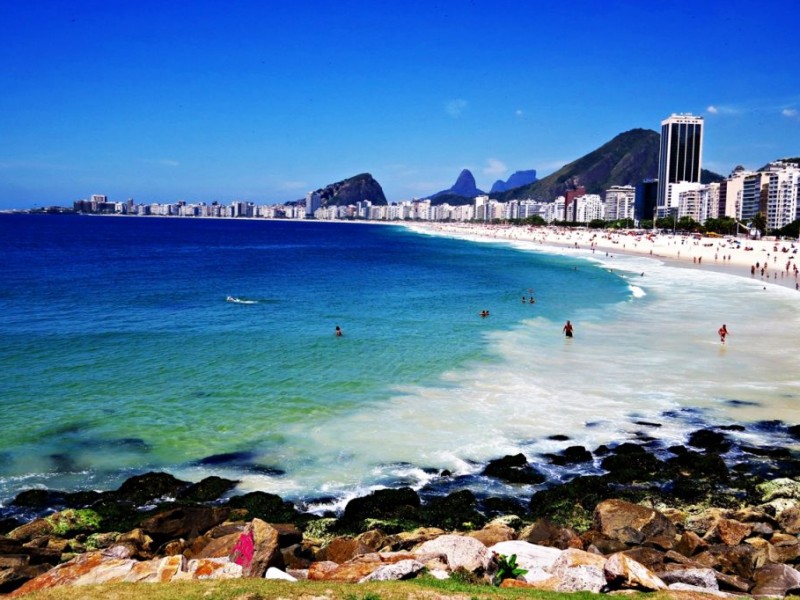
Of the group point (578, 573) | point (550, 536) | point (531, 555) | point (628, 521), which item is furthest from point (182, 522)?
point (628, 521)

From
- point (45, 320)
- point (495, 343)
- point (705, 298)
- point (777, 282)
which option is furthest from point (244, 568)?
point (777, 282)

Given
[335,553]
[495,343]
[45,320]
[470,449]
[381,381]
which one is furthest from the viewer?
[45,320]

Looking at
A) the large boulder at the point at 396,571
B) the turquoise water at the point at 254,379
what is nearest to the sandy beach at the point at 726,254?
the turquoise water at the point at 254,379

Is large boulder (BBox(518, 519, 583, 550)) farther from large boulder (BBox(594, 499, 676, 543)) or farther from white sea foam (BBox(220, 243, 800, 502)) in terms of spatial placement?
white sea foam (BBox(220, 243, 800, 502))

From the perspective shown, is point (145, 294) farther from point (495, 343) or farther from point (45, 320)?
point (495, 343)

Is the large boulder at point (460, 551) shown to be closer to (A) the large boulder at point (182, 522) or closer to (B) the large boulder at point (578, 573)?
(B) the large boulder at point (578, 573)

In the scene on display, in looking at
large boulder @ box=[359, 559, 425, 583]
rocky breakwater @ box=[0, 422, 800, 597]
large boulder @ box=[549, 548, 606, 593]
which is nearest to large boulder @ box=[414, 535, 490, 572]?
rocky breakwater @ box=[0, 422, 800, 597]

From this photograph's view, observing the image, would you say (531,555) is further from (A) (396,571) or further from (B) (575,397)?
(B) (575,397)
